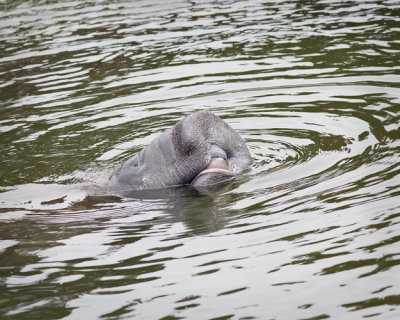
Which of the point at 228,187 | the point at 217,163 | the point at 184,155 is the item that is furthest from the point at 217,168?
the point at 184,155

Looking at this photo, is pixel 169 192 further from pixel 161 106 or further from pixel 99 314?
pixel 161 106

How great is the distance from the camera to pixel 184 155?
6.10m

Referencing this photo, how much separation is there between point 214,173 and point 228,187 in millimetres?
164

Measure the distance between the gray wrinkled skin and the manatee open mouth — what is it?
1 centimetres

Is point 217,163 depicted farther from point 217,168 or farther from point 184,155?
point 184,155

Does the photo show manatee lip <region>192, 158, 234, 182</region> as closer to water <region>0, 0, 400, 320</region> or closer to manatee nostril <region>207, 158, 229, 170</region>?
manatee nostril <region>207, 158, 229, 170</region>

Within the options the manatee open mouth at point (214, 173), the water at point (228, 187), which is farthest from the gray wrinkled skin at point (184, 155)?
the water at point (228, 187)

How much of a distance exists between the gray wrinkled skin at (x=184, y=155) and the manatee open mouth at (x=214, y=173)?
0.01 m

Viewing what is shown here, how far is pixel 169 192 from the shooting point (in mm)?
6160

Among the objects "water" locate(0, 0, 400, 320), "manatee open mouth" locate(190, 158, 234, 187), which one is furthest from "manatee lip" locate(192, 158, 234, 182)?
"water" locate(0, 0, 400, 320)

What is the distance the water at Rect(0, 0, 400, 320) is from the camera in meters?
4.32

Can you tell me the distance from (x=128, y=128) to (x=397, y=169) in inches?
139

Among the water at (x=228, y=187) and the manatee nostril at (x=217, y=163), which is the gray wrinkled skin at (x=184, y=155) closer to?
the manatee nostril at (x=217, y=163)

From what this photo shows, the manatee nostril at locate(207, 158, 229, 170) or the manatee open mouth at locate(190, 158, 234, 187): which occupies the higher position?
the manatee nostril at locate(207, 158, 229, 170)
